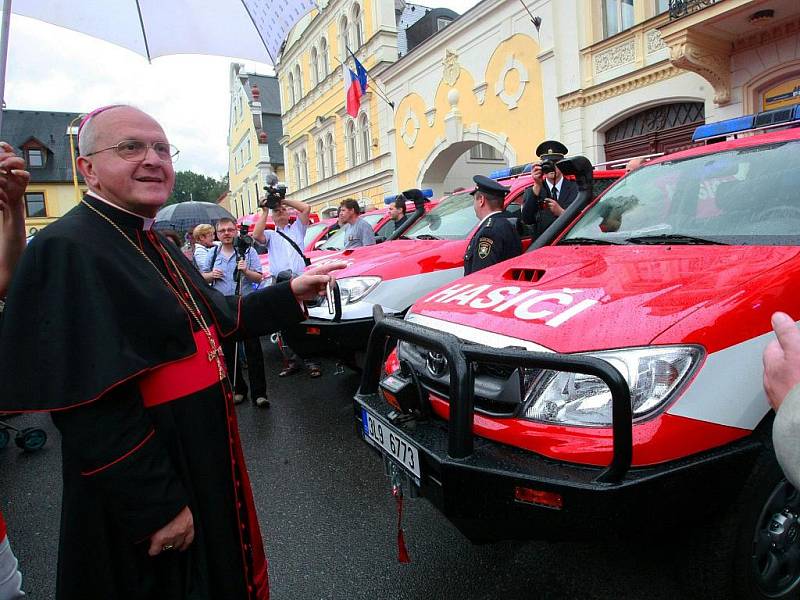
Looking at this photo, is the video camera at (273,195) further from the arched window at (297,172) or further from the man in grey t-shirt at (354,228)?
the arched window at (297,172)

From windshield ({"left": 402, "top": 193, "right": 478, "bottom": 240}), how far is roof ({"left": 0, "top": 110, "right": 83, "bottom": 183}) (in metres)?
43.9

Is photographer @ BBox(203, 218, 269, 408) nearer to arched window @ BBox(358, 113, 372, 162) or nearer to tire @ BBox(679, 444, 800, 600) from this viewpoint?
tire @ BBox(679, 444, 800, 600)

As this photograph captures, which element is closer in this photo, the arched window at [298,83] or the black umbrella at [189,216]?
the black umbrella at [189,216]

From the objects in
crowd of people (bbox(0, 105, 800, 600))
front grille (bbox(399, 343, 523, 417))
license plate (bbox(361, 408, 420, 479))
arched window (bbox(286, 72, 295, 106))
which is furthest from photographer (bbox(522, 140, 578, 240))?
arched window (bbox(286, 72, 295, 106))

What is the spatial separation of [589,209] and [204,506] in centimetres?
277

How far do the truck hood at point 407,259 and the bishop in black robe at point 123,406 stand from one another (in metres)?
2.72

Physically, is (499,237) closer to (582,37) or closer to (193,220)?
(193,220)

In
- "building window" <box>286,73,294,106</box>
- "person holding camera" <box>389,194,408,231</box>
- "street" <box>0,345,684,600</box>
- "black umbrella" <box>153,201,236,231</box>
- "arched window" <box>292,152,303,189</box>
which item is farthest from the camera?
"arched window" <box>292,152,303,189</box>

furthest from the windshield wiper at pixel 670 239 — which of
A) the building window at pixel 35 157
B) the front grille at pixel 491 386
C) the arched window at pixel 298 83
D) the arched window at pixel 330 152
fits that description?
the building window at pixel 35 157

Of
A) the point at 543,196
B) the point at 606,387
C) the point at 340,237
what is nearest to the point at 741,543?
the point at 606,387

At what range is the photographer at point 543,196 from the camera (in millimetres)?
4703

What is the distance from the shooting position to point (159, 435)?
1.49 metres

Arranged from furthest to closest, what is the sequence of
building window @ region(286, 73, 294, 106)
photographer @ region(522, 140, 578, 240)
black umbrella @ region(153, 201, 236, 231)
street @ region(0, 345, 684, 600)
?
building window @ region(286, 73, 294, 106)
black umbrella @ region(153, 201, 236, 231)
photographer @ region(522, 140, 578, 240)
street @ region(0, 345, 684, 600)

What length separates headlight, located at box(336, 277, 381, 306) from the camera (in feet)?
14.4
